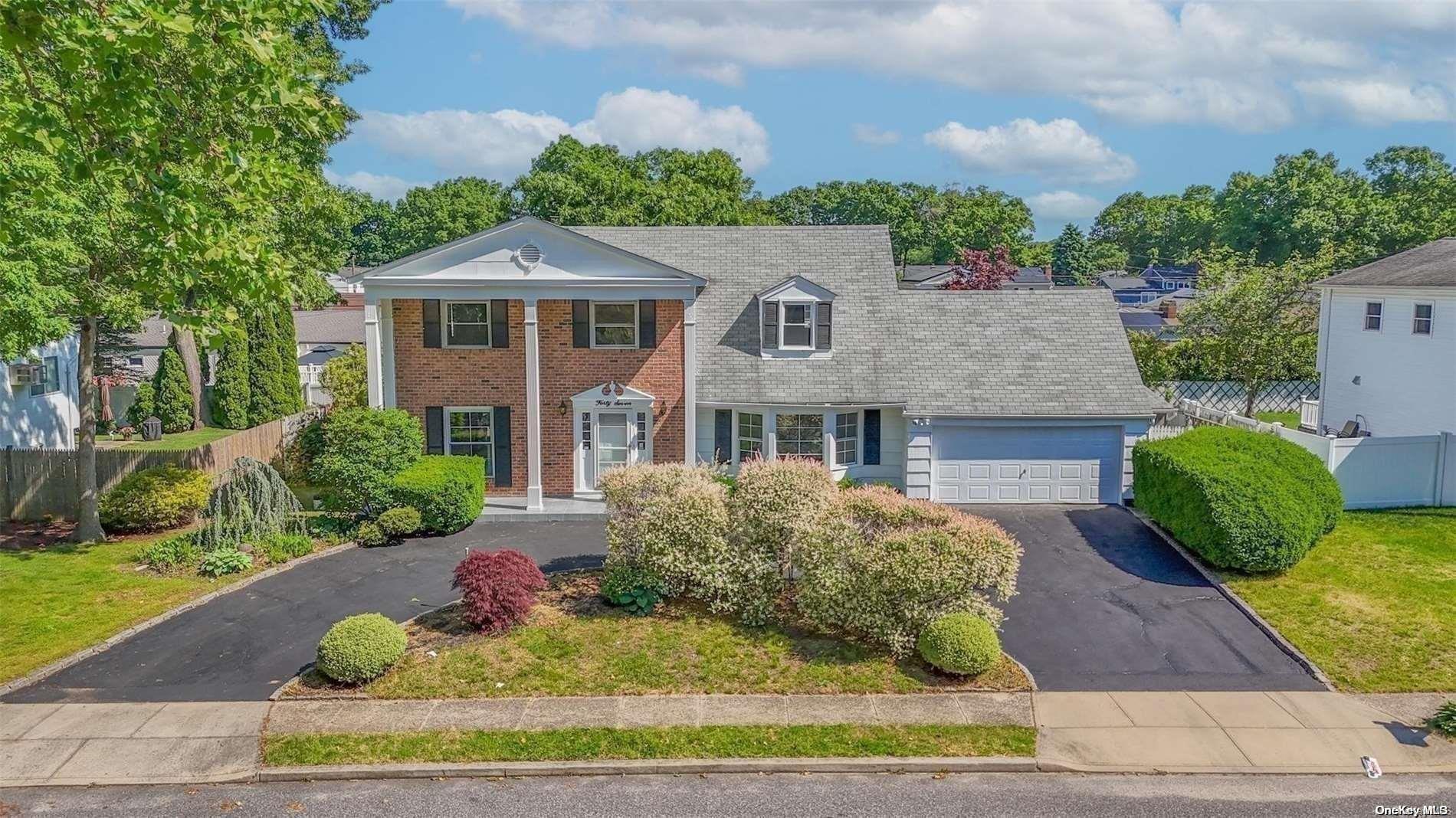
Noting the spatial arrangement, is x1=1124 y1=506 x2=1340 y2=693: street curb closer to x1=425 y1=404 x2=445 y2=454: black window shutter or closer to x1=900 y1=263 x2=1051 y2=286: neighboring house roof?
x1=425 y1=404 x2=445 y2=454: black window shutter

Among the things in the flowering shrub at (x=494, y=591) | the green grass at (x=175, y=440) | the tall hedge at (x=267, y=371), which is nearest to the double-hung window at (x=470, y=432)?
the flowering shrub at (x=494, y=591)

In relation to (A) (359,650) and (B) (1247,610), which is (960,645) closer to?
(B) (1247,610)

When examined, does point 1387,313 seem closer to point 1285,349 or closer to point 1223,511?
point 1285,349

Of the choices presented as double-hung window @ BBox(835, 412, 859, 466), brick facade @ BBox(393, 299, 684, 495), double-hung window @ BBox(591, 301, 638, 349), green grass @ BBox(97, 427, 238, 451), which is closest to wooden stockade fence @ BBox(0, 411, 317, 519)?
brick facade @ BBox(393, 299, 684, 495)

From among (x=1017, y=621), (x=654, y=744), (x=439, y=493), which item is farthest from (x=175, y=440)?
(x=1017, y=621)

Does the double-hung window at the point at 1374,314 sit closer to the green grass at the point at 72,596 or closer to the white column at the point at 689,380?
the white column at the point at 689,380

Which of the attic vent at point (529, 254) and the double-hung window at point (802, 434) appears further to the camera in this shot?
the double-hung window at point (802, 434)
